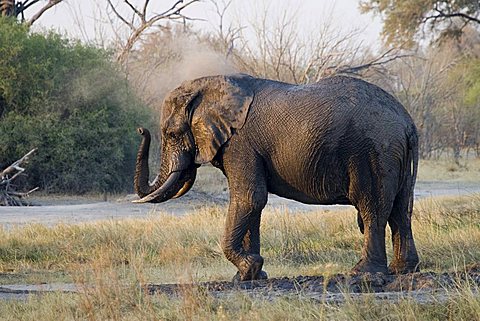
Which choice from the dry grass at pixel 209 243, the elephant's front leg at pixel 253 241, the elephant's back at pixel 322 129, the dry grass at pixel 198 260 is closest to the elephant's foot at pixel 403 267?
the dry grass at pixel 198 260

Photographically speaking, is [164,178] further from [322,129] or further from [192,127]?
[322,129]

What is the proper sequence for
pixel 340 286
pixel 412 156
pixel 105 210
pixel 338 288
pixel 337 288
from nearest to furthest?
pixel 340 286 < pixel 338 288 < pixel 337 288 < pixel 412 156 < pixel 105 210

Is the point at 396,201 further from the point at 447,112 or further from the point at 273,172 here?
the point at 447,112

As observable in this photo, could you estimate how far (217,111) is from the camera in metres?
8.34

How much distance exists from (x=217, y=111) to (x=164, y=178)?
0.99m

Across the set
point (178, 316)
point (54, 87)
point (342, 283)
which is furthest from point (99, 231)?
point (54, 87)

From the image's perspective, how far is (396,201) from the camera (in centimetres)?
856

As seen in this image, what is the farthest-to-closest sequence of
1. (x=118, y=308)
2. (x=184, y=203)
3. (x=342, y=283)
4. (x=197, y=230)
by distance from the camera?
1. (x=184, y=203)
2. (x=197, y=230)
3. (x=342, y=283)
4. (x=118, y=308)

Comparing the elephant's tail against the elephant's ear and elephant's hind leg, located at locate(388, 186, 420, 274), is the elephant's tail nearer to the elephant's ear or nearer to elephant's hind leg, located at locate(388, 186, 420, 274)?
elephant's hind leg, located at locate(388, 186, 420, 274)

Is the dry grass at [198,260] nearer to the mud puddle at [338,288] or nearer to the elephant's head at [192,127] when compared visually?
the mud puddle at [338,288]

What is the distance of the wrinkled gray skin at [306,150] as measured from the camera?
7.99 metres

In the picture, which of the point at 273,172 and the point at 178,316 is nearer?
the point at 178,316

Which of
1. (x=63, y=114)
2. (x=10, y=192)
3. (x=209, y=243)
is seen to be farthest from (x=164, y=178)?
(x=63, y=114)

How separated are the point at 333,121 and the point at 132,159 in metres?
19.8
